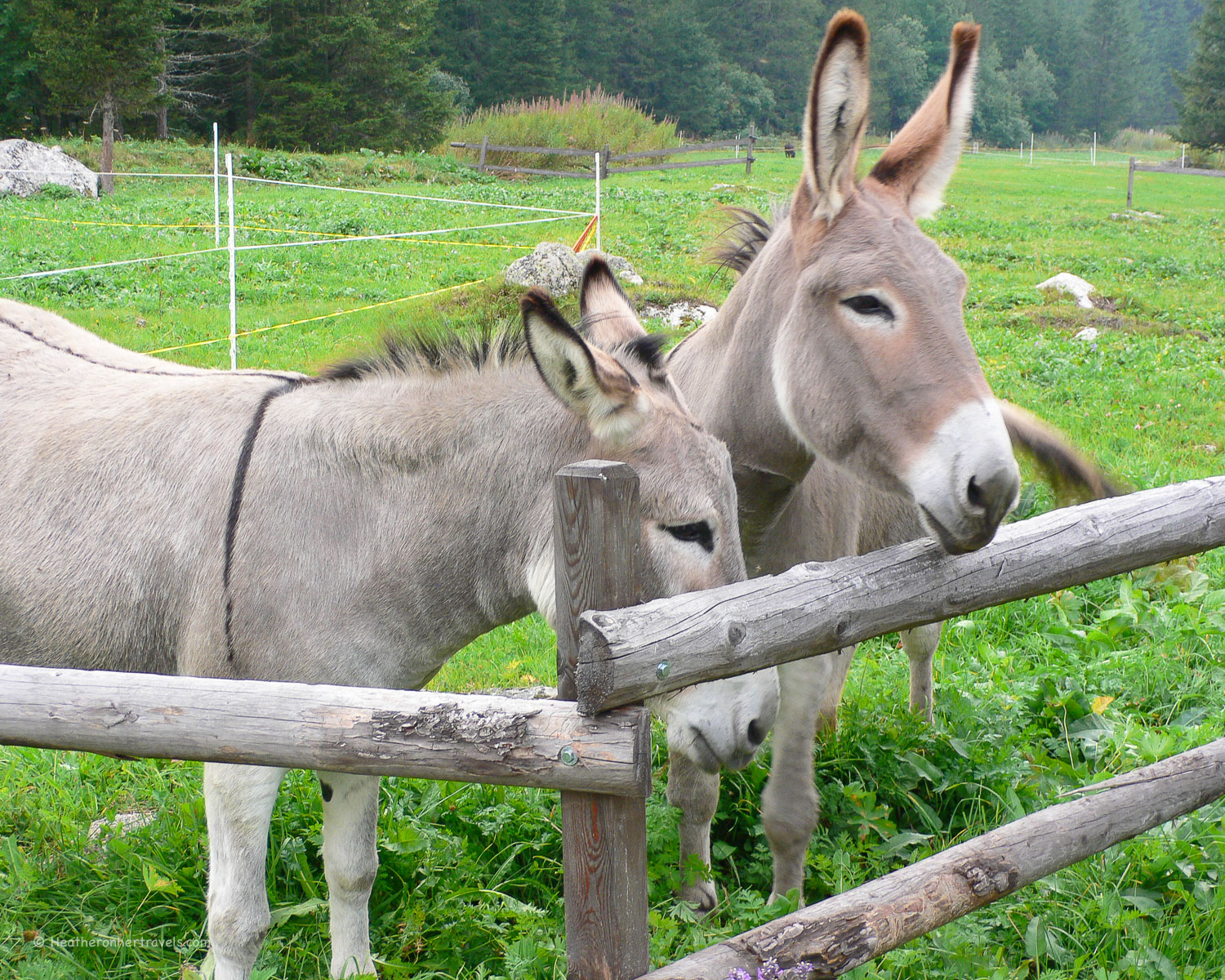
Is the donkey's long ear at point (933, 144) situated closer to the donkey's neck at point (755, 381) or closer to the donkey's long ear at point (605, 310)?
the donkey's neck at point (755, 381)

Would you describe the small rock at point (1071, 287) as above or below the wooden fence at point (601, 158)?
below

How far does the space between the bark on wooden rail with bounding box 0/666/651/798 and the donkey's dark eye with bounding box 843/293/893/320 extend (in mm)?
1091

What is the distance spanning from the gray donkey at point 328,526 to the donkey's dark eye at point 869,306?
44 centimetres

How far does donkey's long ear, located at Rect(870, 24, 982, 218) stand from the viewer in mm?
2361

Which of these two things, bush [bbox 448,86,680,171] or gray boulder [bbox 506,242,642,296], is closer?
gray boulder [bbox 506,242,642,296]

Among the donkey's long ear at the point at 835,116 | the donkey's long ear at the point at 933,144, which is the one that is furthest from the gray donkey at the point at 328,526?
the donkey's long ear at the point at 933,144

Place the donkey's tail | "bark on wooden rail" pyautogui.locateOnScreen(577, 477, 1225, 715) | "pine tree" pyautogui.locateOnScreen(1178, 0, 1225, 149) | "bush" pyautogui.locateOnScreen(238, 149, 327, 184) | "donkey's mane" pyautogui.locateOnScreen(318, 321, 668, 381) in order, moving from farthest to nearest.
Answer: "pine tree" pyautogui.locateOnScreen(1178, 0, 1225, 149), "bush" pyautogui.locateOnScreen(238, 149, 327, 184), the donkey's tail, "donkey's mane" pyautogui.locateOnScreen(318, 321, 668, 381), "bark on wooden rail" pyautogui.locateOnScreen(577, 477, 1225, 715)

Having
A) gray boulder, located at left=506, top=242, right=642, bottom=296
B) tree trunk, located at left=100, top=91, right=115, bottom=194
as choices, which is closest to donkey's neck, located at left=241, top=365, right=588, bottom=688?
gray boulder, located at left=506, top=242, right=642, bottom=296

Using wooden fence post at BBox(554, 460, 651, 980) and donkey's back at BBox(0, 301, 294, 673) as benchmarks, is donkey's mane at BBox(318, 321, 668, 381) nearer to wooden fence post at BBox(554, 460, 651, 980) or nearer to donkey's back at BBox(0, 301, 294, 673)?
donkey's back at BBox(0, 301, 294, 673)

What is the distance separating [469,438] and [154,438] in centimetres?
84

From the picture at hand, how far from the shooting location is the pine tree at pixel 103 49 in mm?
19156

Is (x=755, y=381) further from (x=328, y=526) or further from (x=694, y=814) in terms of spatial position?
(x=694, y=814)

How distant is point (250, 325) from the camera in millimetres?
8688

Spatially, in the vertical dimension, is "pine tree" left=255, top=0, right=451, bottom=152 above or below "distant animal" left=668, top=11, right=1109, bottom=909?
above
